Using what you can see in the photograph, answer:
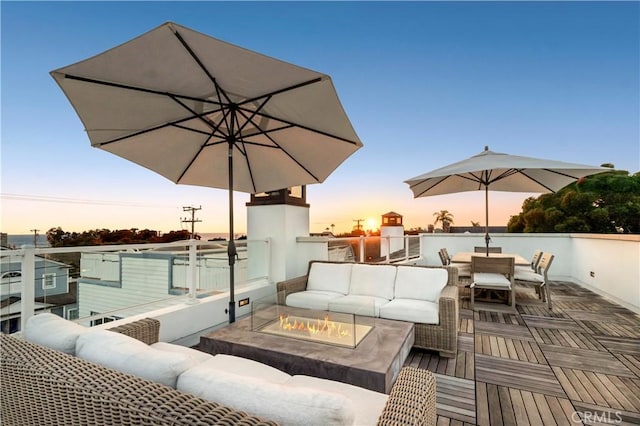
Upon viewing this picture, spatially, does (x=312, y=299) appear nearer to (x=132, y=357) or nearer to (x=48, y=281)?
(x=48, y=281)

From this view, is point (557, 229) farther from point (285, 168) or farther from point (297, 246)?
point (285, 168)

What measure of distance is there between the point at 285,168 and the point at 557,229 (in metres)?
14.6

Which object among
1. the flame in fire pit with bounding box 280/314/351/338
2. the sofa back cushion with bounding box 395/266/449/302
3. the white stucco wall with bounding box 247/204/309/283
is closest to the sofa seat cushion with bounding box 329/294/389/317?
the sofa back cushion with bounding box 395/266/449/302

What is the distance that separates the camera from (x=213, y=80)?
232 centimetres

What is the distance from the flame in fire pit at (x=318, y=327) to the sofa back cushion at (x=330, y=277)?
1.42 meters

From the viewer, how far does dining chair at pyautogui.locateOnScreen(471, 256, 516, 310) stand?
4.75 meters

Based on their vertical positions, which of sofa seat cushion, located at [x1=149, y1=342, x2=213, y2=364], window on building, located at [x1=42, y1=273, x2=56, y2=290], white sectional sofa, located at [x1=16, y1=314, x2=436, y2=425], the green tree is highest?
the green tree

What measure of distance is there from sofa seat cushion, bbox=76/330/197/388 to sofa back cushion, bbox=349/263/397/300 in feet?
10.7

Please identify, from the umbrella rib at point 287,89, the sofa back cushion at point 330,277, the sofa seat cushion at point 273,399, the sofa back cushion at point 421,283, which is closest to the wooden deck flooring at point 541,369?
the sofa back cushion at point 421,283

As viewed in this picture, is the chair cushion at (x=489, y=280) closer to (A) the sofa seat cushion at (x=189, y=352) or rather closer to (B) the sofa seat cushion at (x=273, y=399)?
(A) the sofa seat cushion at (x=189, y=352)

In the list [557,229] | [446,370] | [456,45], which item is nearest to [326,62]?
[456,45]

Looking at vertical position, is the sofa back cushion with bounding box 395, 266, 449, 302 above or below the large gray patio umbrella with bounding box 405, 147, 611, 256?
below

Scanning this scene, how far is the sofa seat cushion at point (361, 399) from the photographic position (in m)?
1.39

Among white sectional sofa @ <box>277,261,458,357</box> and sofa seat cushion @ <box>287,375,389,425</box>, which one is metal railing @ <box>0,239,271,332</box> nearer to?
white sectional sofa @ <box>277,261,458,357</box>
